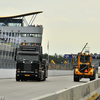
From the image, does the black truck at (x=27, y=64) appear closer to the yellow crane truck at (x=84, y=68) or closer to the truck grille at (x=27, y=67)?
the truck grille at (x=27, y=67)

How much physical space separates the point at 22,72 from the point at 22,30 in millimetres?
83127

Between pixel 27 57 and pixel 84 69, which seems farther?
pixel 84 69

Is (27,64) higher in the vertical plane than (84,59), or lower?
lower

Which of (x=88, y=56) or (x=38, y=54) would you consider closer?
(x=38, y=54)

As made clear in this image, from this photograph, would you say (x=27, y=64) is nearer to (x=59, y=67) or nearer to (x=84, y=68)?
(x=84, y=68)

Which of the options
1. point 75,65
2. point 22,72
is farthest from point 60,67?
point 22,72

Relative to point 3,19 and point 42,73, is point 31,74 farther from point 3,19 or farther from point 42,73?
point 3,19

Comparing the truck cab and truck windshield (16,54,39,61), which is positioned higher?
truck windshield (16,54,39,61)

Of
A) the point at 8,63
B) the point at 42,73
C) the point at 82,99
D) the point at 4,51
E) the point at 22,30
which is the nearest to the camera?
the point at 82,99

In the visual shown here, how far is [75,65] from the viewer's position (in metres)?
28.0

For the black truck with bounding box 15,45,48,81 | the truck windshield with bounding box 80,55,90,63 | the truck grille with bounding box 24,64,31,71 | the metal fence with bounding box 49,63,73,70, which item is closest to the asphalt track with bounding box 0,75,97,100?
the black truck with bounding box 15,45,48,81

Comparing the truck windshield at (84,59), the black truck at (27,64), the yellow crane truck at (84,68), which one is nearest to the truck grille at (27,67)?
the black truck at (27,64)

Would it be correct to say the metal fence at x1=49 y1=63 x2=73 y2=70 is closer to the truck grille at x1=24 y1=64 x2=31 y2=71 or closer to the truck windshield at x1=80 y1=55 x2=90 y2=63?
the truck windshield at x1=80 y1=55 x2=90 y2=63

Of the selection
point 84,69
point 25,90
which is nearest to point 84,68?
point 84,69
